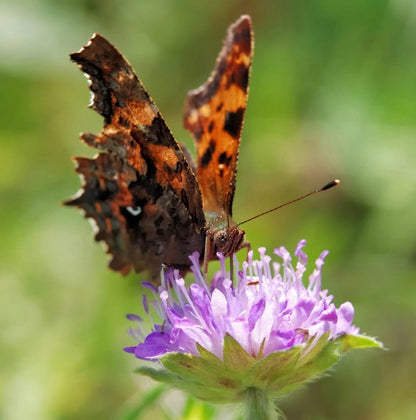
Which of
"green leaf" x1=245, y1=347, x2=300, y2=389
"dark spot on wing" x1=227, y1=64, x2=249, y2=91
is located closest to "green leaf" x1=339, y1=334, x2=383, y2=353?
"green leaf" x1=245, y1=347, x2=300, y2=389

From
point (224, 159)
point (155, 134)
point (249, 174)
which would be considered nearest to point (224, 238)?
point (224, 159)

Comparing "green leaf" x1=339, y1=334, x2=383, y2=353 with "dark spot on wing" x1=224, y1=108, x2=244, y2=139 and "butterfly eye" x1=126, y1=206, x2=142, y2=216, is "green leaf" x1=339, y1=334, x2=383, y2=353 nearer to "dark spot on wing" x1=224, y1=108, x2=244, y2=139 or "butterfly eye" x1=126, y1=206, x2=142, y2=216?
"dark spot on wing" x1=224, y1=108, x2=244, y2=139

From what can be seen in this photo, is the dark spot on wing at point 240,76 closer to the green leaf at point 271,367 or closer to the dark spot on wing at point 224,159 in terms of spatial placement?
the dark spot on wing at point 224,159

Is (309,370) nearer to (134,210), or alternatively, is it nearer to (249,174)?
(134,210)

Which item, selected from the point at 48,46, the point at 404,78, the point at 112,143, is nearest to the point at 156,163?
the point at 112,143

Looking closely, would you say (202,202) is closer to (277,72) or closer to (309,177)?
(309,177)

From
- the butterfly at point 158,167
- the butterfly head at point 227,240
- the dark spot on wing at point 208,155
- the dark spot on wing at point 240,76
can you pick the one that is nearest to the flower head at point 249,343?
the butterfly head at point 227,240
